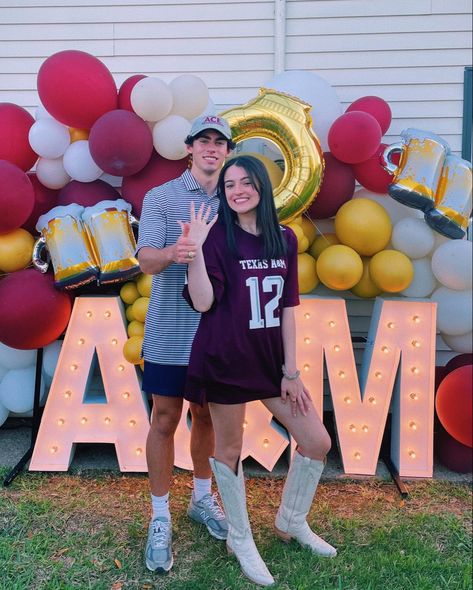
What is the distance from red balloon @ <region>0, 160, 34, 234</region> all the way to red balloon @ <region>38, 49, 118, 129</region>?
441 millimetres

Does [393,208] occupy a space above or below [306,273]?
above

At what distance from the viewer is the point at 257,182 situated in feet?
6.37

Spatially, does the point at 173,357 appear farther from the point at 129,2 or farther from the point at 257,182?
the point at 129,2

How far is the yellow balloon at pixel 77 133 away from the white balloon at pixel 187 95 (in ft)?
1.86

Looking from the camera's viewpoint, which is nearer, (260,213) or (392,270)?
(260,213)

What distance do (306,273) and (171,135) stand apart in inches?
43.8

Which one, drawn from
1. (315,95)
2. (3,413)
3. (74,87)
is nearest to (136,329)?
(3,413)

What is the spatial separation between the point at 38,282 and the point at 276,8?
2485mm

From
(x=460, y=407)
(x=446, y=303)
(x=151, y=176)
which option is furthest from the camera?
(x=151, y=176)

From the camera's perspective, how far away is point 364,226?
9.98 feet

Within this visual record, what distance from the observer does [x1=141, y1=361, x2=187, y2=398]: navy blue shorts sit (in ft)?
7.28

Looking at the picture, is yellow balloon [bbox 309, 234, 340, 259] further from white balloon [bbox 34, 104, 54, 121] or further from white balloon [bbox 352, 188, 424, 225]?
white balloon [bbox 34, 104, 54, 121]

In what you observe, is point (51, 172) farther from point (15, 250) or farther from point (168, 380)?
point (168, 380)

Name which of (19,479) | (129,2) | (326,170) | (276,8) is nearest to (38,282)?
(19,479)
